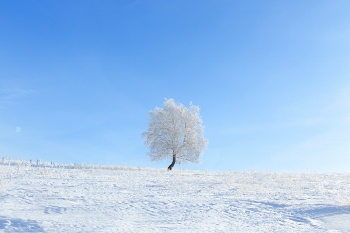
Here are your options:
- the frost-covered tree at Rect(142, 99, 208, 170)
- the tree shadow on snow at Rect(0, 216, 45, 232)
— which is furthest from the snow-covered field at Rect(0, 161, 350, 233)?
the frost-covered tree at Rect(142, 99, 208, 170)

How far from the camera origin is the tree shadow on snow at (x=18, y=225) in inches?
291

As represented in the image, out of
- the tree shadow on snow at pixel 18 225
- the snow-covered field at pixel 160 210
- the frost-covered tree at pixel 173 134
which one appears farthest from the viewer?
the frost-covered tree at pixel 173 134

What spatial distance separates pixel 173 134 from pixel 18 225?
3412cm

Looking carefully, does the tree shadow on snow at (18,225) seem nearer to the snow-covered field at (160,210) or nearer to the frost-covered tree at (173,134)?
the snow-covered field at (160,210)

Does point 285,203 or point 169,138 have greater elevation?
point 169,138

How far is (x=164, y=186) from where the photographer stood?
1419cm

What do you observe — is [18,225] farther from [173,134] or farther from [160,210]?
[173,134]

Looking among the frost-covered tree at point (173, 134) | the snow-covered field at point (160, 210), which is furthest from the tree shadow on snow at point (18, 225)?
the frost-covered tree at point (173, 134)

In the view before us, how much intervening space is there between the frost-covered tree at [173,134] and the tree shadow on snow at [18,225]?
33.7 metres

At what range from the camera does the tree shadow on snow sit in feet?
24.3

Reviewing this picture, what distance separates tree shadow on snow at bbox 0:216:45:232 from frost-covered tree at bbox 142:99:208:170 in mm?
33709

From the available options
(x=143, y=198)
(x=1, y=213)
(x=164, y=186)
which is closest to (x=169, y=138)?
(x=164, y=186)

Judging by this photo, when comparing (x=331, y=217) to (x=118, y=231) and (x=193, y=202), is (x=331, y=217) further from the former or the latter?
(x=118, y=231)

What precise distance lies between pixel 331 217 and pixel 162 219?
15.1 feet
